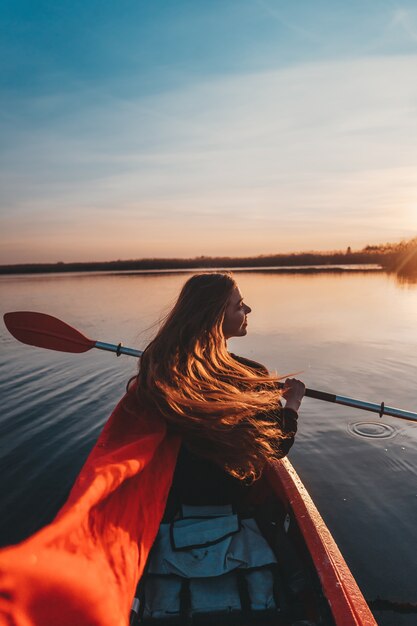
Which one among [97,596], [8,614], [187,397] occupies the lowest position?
[97,596]

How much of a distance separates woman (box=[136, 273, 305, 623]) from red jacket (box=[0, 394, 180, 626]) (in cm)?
17

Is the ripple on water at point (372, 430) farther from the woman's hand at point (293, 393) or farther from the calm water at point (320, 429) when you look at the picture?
the woman's hand at point (293, 393)

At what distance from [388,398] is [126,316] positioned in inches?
421

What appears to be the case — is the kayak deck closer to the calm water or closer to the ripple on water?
the calm water

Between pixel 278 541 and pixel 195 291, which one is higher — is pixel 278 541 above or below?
below

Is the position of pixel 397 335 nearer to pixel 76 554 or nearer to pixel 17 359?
pixel 17 359

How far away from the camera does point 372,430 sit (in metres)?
5.57

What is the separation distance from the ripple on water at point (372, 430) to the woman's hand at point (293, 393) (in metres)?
3.13

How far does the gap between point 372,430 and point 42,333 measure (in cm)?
430

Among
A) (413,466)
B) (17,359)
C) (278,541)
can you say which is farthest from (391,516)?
(17,359)

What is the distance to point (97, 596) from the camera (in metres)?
1.32

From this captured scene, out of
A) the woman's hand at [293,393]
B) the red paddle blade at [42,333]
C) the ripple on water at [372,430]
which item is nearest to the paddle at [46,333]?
the red paddle blade at [42,333]

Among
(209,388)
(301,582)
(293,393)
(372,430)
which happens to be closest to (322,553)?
(301,582)

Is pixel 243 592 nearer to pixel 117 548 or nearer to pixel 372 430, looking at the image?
pixel 117 548
